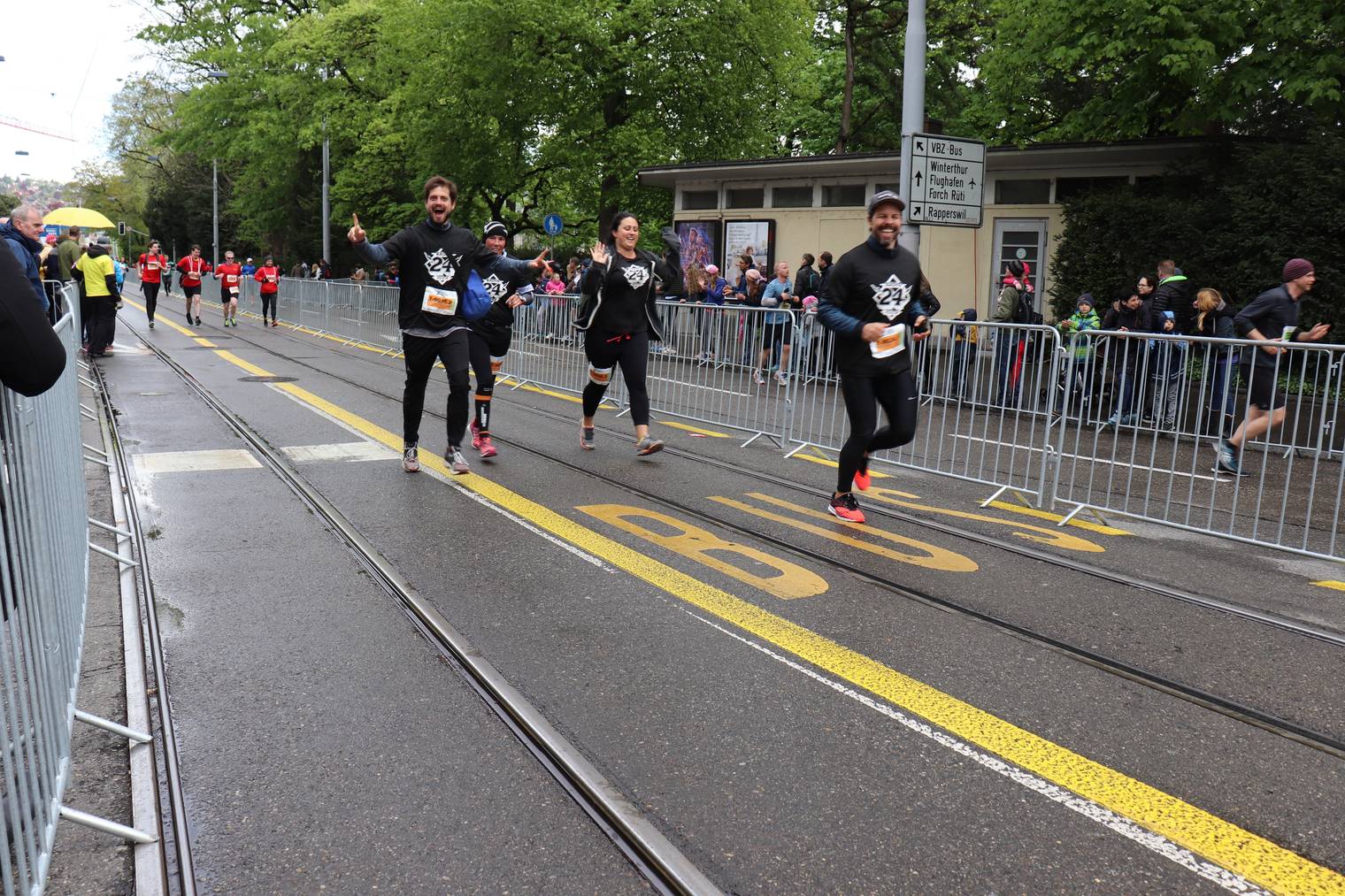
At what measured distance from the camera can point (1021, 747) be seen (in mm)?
3832

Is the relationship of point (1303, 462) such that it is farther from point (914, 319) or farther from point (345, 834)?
point (345, 834)

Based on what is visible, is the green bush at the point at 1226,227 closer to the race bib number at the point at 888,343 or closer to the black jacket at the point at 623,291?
the black jacket at the point at 623,291

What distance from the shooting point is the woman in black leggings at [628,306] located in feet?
30.6

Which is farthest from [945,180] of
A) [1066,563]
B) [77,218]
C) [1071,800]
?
[77,218]

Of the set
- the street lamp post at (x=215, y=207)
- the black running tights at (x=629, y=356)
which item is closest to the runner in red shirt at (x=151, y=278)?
the black running tights at (x=629, y=356)

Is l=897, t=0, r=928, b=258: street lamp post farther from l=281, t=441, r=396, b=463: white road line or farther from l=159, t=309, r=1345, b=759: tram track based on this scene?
l=281, t=441, r=396, b=463: white road line

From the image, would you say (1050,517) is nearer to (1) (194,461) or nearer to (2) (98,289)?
(1) (194,461)

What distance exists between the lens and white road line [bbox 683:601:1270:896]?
3031 mm

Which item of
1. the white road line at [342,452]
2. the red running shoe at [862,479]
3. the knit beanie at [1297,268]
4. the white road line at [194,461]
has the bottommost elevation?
the white road line at [194,461]

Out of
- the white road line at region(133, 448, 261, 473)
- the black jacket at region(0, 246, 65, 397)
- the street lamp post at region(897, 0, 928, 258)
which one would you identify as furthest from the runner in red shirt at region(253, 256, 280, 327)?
the black jacket at region(0, 246, 65, 397)

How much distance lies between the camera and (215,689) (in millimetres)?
4246

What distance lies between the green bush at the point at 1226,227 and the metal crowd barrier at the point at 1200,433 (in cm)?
682

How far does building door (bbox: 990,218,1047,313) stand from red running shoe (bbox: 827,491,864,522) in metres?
13.3

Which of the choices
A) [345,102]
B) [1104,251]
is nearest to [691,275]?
[1104,251]
